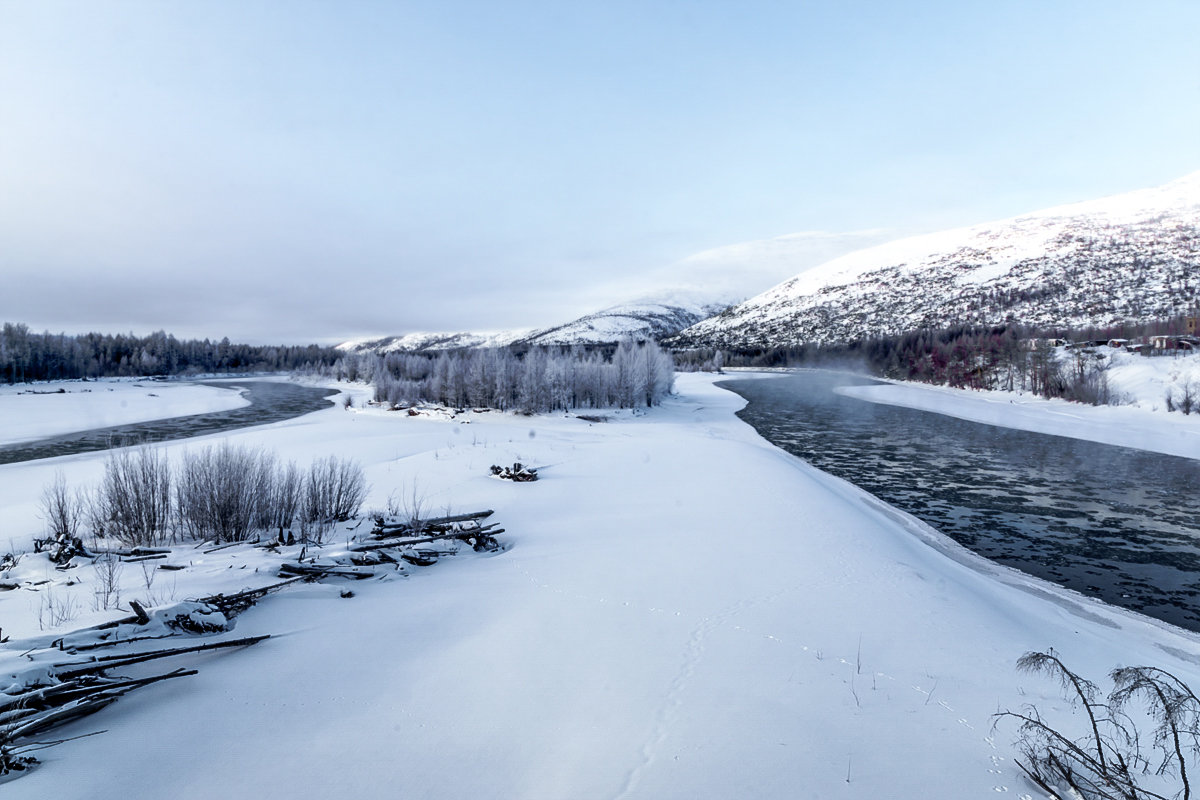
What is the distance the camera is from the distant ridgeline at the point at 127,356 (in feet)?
317

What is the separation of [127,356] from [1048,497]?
6982 inches

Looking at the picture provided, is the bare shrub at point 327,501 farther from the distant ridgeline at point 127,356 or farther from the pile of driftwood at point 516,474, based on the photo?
the distant ridgeline at point 127,356

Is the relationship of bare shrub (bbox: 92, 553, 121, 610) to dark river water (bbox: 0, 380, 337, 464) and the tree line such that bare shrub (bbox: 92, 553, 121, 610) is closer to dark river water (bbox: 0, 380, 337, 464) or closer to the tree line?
dark river water (bbox: 0, 380, 337, 464)

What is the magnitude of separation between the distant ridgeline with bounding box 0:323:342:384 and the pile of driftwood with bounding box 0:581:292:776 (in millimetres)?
128833

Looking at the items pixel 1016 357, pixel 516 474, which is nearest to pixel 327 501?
pixel 516 474

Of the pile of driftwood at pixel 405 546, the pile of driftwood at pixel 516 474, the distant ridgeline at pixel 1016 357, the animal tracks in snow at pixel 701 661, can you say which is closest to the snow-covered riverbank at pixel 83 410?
the pile of driftwood at pixel 516 474

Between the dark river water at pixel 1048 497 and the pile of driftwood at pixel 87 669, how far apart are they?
1532 cm

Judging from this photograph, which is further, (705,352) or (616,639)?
(705,352)

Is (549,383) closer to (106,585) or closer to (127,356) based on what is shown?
(106,585)

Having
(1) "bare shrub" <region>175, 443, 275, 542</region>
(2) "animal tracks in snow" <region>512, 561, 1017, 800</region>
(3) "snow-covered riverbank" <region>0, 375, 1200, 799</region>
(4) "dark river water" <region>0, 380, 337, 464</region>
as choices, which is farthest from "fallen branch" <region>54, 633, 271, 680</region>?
(4) "dark river water" <region>0, 380, 337, 464</region>

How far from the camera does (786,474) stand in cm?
1900

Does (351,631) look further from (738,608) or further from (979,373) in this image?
(979,373)

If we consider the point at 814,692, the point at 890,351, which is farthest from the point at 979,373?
the point at 814,692

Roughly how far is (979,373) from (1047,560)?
234 feet
